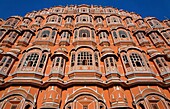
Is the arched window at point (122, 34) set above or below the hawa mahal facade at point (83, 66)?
above

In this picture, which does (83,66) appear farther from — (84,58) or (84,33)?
(84,33)

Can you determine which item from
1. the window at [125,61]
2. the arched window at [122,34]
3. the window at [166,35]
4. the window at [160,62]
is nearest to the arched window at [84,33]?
the arched window at [122,34]

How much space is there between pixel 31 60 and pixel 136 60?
10.0m

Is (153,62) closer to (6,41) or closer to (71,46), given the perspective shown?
(71,46)

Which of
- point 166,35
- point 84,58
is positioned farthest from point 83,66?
point 166,35

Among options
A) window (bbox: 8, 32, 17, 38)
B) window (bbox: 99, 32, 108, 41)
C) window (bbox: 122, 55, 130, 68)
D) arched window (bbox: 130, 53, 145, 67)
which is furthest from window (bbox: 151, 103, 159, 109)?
window (bbox: 8, 32, 17, 38)

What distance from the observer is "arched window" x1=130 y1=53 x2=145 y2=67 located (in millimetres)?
15886

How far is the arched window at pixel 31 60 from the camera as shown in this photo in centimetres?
1573

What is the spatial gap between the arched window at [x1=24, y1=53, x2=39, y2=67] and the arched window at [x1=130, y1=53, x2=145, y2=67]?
9.22 meters

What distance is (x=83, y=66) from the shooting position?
1529 cm

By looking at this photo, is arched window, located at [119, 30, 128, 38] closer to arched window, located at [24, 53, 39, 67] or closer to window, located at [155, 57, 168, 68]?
window, located at [155, 57, 168, 68]

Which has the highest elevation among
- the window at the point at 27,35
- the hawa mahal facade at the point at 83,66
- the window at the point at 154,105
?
the window at the point at 27,35

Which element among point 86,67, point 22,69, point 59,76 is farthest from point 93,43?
point 22,69

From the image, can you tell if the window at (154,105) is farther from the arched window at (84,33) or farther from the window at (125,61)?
the arched window at (84,33)
